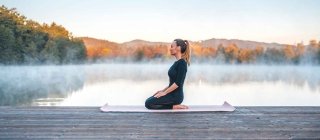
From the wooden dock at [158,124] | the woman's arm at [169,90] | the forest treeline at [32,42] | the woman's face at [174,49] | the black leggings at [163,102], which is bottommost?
the wooden dock at [158,124]

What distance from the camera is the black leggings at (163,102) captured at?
5.02 metres

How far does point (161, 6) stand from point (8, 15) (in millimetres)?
14444

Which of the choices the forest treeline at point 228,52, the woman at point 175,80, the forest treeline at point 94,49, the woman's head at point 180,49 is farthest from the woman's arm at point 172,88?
the forest treeline at point 228,52

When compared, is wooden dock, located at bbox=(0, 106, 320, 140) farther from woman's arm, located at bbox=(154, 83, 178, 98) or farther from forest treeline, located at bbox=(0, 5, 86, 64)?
forest treeline, located at bbox=(0, 5, 86, 64)

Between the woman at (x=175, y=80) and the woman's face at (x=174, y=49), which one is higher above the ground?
the woman's face at (x=174, y=49)

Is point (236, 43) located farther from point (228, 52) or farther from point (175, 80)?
point (175, 80)

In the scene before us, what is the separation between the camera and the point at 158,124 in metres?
4.02

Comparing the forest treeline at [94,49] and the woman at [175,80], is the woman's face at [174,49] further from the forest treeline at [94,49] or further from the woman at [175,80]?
the forest treeline at [94,49]

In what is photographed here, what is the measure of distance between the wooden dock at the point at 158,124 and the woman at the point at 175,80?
1.12 feet

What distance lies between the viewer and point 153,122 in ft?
13.6

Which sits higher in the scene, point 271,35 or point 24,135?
point 271,35

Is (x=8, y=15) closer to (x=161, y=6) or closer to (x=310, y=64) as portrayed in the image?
(x=161, y=6)

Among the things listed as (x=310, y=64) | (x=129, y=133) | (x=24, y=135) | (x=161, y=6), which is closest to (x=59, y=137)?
(x=24, y=135)

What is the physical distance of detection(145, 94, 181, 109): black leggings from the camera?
16.5 ft
